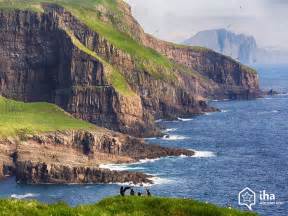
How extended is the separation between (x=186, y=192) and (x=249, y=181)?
2329 centimetres

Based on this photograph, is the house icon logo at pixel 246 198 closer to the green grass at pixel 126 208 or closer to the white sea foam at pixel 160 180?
the white sea foam at pixel 160 180

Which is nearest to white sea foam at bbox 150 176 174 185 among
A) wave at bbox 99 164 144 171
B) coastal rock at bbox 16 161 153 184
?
coastal rock at bbox 16 161 153 184

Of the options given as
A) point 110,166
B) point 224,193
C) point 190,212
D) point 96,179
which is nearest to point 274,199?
point 224,193

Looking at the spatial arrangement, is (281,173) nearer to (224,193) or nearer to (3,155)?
(224,193)

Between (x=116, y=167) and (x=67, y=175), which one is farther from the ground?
(x=116, y=167)

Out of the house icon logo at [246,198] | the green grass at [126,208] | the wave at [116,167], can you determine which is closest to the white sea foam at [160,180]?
the wave at [116,167]

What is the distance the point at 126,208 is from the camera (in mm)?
36250

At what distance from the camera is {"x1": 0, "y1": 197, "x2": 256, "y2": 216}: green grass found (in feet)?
111

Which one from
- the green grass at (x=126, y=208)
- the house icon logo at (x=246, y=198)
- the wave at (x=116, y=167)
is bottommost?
the house icon logo at (x=246, y=198)

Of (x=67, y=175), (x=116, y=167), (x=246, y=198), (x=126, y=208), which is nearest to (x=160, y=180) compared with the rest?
(x=116, y=167)

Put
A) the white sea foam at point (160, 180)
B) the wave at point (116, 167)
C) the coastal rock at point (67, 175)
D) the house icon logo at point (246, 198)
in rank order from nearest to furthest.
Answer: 1. the house icon logo at point (246, 198)
2. the white sea foam at point (160, 180)
3. the coastal rock at point (67, 175)
4. the wave at point (116, 167)

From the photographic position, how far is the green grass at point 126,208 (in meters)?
33.7

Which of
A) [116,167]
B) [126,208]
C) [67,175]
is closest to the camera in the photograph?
[126,208]

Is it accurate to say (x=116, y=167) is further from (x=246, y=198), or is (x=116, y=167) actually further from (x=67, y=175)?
(x=246, y=198)
